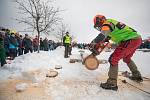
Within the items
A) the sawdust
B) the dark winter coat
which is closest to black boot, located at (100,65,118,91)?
the sawdust

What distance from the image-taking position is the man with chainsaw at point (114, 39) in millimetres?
5109

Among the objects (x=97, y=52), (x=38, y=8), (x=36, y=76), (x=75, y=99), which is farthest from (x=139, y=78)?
(x=38, y=8)

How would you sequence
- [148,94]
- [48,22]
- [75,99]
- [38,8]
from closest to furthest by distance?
1. [75,99]
2. [148,94]
3. [38,8]
4. [48,22]

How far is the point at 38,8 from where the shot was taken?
12.0 m

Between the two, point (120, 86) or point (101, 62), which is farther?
point (101, 62)

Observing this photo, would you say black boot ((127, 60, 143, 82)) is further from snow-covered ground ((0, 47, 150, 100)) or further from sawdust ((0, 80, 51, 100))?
sawdust ((0, 80, 51, 100))

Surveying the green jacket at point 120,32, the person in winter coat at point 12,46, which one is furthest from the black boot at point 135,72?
the person in winter coat at point 12,46

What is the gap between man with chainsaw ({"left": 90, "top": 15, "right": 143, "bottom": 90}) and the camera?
16.8 feet

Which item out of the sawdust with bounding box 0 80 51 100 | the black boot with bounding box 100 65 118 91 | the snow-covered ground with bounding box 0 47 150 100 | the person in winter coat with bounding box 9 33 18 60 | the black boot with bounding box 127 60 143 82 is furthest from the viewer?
the person in winter coat with bounding box 9 33 18 60

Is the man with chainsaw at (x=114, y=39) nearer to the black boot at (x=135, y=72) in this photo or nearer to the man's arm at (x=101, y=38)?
the man's arm at (x=101, y=38)

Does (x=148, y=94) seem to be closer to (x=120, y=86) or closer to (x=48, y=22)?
(x=120, y=86)

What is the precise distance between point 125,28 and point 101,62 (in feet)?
14.2

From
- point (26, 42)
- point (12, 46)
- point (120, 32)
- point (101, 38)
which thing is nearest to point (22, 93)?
point (101, 38)

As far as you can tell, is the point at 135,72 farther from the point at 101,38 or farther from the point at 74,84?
the point at 74,84
